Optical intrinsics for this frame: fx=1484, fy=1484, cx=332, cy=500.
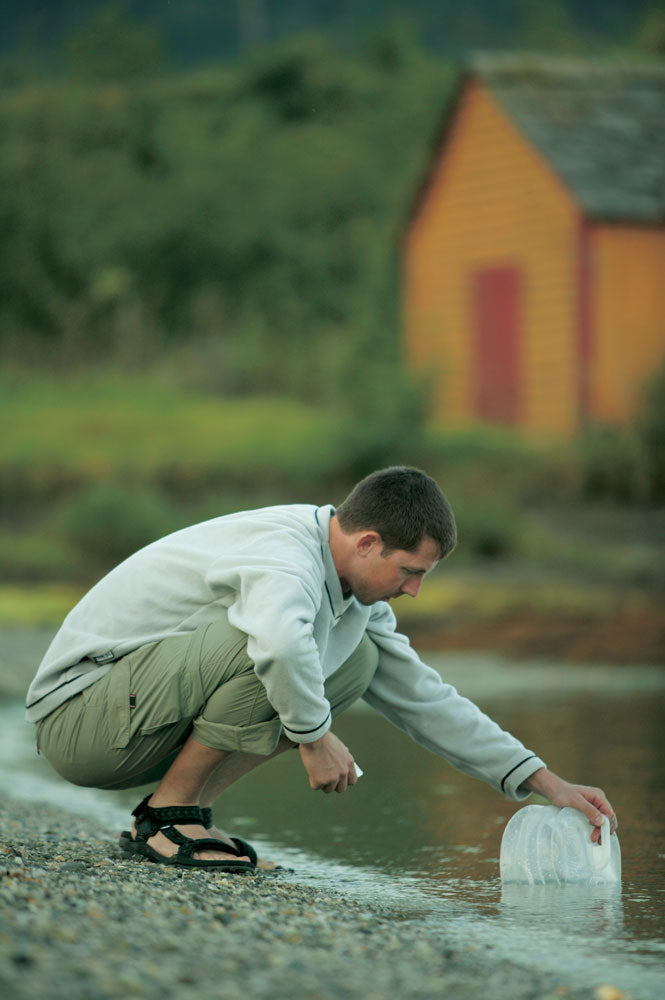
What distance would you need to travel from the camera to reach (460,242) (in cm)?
1897

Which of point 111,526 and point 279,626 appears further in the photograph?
point 111,526

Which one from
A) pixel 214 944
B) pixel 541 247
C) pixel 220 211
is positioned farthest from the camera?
pixel 220 211

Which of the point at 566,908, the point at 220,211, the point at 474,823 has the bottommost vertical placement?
the point at 474,823

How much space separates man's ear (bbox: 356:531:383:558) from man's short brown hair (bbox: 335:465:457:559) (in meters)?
0.01

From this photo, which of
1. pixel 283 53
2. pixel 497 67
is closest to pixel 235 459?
pixel 497 67

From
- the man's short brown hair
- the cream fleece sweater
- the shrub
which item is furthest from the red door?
the man's short brown hair

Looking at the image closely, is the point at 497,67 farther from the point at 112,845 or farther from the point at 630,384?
the point at 112,845

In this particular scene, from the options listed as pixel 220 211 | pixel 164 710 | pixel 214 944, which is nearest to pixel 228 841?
pixel 164 710

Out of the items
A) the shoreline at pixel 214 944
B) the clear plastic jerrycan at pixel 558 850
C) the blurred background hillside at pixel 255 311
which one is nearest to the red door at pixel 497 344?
the blurred background hillside at pixel 255 311

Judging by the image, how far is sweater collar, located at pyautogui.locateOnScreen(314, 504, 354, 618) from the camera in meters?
3.64

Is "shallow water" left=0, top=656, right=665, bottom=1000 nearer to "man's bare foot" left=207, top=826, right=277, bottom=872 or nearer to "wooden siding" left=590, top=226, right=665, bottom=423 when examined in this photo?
"man's bare foot" left=207, top=826, right=277, bottom=872

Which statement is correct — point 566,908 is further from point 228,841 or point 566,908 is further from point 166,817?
point 166,817

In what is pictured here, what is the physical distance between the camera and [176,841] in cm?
362

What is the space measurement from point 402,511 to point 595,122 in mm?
15463
